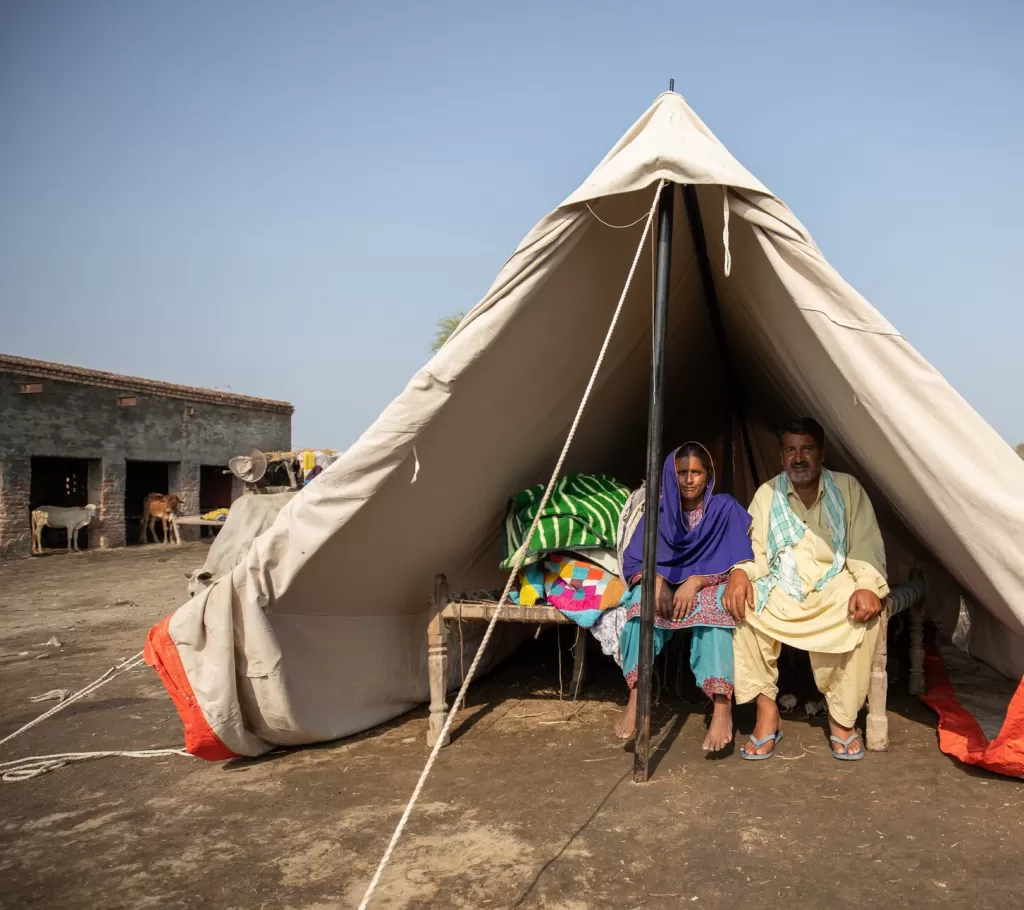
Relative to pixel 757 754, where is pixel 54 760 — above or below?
below

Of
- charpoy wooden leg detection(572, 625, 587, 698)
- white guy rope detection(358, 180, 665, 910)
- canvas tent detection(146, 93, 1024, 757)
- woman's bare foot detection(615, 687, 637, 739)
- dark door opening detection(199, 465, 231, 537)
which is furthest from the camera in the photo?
dark door opening detection(199, 465, 231, 537)

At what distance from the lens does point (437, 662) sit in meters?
3.35

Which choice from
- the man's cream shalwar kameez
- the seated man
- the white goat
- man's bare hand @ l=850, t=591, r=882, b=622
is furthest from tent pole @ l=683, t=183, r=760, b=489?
the white goat

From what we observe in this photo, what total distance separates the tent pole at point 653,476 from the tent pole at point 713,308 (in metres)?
0.21

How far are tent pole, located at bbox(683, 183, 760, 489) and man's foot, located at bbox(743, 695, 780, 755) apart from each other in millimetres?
1897

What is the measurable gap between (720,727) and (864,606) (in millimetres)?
711

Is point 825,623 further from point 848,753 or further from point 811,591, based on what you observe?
point 848,753

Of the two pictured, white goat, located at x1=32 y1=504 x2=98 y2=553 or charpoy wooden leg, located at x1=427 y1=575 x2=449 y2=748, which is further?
white goat, located at x1=32 y1=504 x2=98 y2=553

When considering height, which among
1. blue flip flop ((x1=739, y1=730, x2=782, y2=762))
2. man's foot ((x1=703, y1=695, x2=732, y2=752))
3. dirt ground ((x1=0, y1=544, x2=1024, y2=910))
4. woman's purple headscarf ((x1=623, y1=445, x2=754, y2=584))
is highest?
woman's purple headscarf ((x1=623, y1=445, x2=754, y2=584))

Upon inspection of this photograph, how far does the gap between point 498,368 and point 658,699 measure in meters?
1.89

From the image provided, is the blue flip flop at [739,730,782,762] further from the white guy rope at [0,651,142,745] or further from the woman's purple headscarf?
the white guy rope at [0,651,142,745]

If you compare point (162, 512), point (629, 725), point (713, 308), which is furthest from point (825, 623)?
point (162, 512)

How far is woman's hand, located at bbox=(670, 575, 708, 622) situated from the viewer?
314 cm

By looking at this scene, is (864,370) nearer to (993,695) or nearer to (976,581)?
(976,581)
